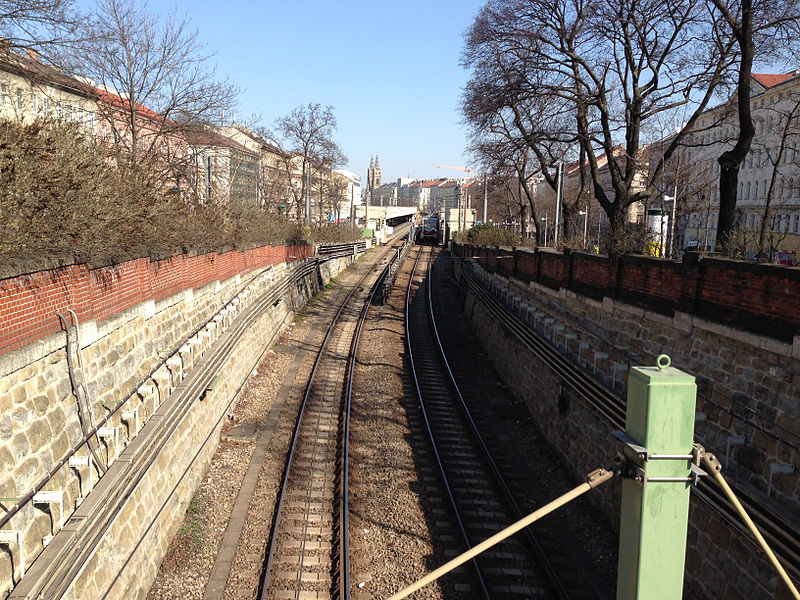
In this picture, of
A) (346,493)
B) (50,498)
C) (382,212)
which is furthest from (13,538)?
(382,212)

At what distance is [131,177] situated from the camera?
11.8 m

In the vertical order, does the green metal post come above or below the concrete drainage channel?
above

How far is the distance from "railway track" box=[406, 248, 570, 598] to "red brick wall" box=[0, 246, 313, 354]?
604 centimetres

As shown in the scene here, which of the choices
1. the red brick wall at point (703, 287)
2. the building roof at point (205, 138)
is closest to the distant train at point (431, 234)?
the building roof at point (205, 138)

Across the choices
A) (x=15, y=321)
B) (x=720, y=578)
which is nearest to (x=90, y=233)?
(x=15, y=321)

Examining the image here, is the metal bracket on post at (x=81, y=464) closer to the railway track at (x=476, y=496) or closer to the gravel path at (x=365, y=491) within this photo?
the gravel path at (x=365, y=491)

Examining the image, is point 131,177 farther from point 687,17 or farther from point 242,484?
point 687,17

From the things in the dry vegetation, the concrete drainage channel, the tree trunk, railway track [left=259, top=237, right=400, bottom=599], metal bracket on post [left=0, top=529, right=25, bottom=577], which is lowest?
railway track [left=259, top=237, right=400, bottom=599]

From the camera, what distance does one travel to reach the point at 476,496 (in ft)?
36.2

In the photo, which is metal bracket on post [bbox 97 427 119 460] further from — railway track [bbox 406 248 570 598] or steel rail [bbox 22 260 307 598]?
railway track [bbox 406 248 570 598]

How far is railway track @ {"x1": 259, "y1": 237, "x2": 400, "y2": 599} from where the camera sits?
838 centimetres

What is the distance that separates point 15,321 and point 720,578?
7826 mm

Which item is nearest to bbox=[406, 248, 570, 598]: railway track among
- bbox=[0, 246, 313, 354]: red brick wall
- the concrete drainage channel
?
the concrete drainage channel

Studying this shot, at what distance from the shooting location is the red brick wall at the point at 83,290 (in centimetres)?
636
